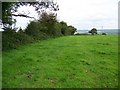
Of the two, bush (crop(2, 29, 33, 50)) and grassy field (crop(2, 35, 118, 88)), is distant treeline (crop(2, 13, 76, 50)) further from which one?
grassy field (crop(2, 35, 118, 88))

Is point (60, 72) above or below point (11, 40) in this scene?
below

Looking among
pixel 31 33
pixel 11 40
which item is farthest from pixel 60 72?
pixel 31 33

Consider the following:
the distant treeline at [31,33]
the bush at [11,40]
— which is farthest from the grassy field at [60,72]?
the distant treeline at [31,33]

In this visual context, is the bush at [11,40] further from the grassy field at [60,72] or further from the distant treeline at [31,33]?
the grassy field at [60,72]

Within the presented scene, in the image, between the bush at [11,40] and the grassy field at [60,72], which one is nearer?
the grassy field at [60,72]

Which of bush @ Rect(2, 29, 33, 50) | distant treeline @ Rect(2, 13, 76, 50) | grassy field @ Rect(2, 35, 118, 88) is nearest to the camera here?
grassy field @ Rect(2, 35, 118, 88)

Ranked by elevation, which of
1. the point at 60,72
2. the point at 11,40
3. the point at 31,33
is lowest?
the point at 60,72

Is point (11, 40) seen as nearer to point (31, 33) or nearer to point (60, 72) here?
point (31, 33)

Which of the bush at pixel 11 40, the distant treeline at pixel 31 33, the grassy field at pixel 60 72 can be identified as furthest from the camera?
the distant treeline at pixel 31 33

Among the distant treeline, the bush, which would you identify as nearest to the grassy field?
the bush

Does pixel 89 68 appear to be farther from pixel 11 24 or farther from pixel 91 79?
pixel 11 24

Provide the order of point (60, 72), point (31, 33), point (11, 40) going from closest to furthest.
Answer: point (60, 72), point (11, 40), point (31, 33)

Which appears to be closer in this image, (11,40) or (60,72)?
(60,72)

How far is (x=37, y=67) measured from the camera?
11.4 metres
